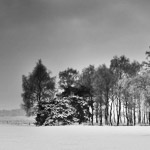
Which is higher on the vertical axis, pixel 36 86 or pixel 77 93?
pixel 36 86

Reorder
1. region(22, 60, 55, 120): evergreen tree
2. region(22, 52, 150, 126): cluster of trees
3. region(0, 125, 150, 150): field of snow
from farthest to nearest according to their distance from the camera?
1. region(22, 60, 55, 120): evergreen tree
2. region(22, 52, 150, 126): cluster of trees
3. region(0, 125, 150, 150): field of snow

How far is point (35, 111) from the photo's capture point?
44.0 metres

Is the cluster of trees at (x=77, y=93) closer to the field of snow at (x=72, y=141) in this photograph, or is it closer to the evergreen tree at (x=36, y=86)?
the evergreen tree at (x=36, y=86)

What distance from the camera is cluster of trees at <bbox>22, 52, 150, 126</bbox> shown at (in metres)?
42.8

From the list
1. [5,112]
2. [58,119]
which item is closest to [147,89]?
[58,119]

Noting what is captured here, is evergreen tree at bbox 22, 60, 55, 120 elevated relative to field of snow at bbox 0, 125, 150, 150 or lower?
elevated

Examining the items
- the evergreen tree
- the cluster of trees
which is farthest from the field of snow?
the evergreen tree

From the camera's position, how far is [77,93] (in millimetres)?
46281

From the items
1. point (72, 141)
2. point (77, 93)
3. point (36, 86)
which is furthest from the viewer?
point (36, 86)

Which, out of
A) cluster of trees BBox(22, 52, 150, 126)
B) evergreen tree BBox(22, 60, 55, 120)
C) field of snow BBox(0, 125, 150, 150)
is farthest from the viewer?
evergreen tree BBox(22, 60, 55, 120)

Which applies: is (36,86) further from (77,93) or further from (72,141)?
(72,141)

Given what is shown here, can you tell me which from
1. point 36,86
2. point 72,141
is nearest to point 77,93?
point 36,86

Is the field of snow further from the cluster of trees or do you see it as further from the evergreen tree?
the evergreen tree

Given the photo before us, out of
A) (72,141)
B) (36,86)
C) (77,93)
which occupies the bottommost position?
(72,141)
